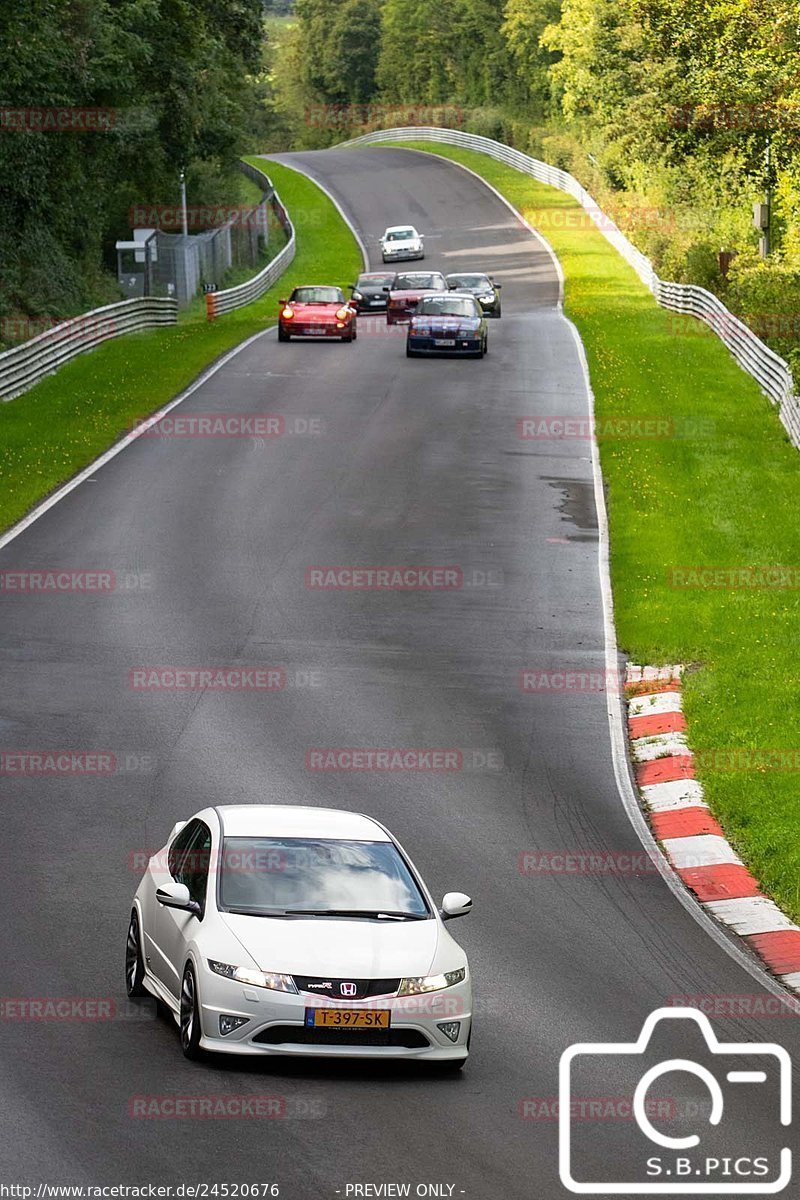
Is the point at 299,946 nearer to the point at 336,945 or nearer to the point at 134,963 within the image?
the point at 336,945

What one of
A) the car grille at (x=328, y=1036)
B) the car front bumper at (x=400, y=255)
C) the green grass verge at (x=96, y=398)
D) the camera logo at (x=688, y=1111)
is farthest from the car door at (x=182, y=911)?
the car front bumper at (x=400, y=255)

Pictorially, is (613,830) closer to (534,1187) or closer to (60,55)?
(534,1187)

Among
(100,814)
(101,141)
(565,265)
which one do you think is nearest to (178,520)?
(100,814)

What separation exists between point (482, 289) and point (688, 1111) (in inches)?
1884

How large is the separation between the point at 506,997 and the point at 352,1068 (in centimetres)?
156

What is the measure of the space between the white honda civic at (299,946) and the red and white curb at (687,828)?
325 cm

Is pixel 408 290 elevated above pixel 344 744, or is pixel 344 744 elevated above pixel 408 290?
pixel 408 290

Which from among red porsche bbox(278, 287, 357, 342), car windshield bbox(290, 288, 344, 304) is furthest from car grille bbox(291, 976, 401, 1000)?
car windshield bbox(290, 288, 344, 304)

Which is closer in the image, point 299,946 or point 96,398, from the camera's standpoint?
point 299,946

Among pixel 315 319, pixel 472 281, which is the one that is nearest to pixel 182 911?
pixel 315 319

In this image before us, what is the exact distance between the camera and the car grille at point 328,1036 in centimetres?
998

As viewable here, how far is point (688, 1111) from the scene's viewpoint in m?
9.55

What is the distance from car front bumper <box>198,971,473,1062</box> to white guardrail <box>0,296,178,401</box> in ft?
99.5

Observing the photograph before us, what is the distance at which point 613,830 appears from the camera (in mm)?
15688
